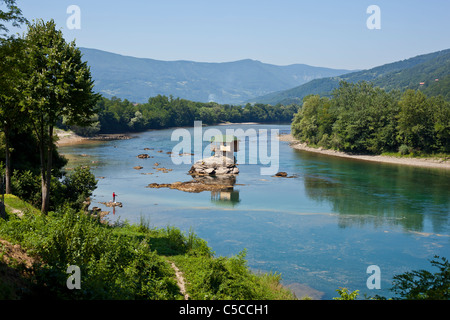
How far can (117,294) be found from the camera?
1289cm

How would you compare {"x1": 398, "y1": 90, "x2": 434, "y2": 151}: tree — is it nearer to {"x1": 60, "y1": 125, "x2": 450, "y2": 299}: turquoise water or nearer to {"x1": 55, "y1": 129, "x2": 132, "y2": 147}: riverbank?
{"x1": 60, "y1": 125, "x2": 450, "y2": 299}: turquoise water

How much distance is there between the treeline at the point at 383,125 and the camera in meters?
77.8

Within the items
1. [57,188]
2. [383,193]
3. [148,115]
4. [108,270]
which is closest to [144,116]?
[148,115]

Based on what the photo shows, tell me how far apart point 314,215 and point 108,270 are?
1140 inches

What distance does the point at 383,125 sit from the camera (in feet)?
282

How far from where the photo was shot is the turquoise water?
2661 cm

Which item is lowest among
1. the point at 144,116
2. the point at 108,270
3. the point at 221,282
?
the point at 221,282

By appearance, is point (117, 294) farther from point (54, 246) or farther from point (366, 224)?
point (366, 224)

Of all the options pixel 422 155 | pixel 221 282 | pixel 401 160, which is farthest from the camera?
pixel 401 160

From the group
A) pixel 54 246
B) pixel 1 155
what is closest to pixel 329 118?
pixel 1 155

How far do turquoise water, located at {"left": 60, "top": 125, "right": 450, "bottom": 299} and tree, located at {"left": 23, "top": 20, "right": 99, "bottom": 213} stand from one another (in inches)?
377

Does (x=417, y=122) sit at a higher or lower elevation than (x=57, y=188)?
higher

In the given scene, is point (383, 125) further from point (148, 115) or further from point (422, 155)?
point (148, 115)
